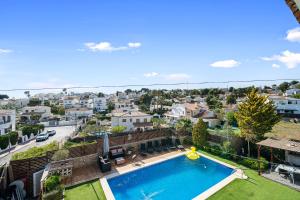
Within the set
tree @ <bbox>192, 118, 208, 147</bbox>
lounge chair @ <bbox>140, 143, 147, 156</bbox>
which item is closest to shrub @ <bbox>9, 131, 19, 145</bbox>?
lounge chair @ <bbox>140, 143, 147, 156</bbox>

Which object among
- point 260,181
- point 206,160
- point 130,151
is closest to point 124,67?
point 130,151

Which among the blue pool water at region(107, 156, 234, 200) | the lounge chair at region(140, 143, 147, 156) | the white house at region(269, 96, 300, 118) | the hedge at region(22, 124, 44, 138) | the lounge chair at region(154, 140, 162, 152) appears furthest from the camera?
the white house at region(269, 96, 300, 118)

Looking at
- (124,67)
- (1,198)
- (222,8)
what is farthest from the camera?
(124,67)

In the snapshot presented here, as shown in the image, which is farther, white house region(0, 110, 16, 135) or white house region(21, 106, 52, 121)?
white house region(21, 106, 52, 121)

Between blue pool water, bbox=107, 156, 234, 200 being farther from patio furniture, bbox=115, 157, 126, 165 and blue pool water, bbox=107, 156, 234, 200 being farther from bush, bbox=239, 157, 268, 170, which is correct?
patio furniture, bbox=115, 157, 126, 165

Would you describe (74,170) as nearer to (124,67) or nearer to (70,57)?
(70,57)

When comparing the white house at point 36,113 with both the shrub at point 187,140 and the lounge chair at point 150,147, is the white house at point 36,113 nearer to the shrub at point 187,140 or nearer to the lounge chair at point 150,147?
the lounge chair at point 150,147
